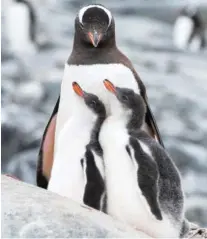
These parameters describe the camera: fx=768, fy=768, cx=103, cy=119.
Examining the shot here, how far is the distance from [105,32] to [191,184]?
3541 mm

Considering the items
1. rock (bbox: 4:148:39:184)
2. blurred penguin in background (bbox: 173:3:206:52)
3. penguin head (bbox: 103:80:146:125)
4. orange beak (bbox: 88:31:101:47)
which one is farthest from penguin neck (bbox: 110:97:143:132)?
blurred penguin in background (bbox: 173:3:206:52)

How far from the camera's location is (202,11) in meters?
9.82

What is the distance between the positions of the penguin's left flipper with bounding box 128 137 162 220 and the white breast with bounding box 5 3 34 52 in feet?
19.1

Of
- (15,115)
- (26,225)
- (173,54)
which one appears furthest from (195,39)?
(26,225)

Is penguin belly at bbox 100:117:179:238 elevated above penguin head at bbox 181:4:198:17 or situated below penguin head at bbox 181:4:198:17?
above

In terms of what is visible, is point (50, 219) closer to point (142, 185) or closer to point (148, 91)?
point (142, 185)

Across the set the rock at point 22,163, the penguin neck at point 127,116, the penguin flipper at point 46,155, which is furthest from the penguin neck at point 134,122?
the rock at point 22,163

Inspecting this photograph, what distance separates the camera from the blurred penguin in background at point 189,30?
8633mm

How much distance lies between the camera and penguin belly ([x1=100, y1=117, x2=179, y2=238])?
204 centimetres

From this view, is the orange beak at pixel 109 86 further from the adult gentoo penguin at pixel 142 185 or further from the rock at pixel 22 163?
the rock at pixel 22 163

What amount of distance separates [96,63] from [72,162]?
37 cm

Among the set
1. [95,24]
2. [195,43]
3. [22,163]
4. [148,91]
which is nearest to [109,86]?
[95,24]

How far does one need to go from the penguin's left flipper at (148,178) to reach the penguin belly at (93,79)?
24cm

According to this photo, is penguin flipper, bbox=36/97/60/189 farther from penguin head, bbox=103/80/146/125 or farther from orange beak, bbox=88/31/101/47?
penguin head, bbox=103/80/146/125
